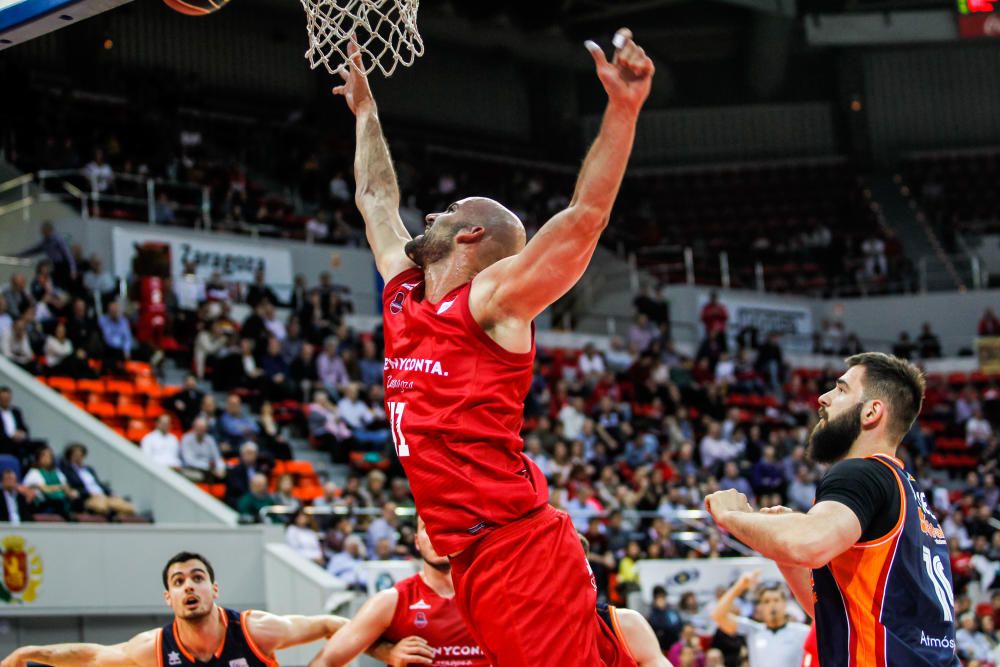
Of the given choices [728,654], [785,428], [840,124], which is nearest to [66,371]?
[728,654]

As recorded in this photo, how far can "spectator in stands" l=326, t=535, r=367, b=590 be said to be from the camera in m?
13.7

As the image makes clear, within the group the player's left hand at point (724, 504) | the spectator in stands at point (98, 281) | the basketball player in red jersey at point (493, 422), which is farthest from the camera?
the spectator in stands at point (98, 281)

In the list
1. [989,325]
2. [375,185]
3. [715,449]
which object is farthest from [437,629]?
[989,325]

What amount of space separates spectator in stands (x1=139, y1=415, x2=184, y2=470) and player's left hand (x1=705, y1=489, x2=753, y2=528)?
37.9 ft

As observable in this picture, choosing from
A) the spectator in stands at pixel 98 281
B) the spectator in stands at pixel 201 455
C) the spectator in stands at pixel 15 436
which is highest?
the spectator in stands at pixel 98 281

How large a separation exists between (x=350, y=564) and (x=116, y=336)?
516 cm

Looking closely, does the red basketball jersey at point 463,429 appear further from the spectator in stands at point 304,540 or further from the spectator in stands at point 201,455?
the spectator in stands at point 201,455

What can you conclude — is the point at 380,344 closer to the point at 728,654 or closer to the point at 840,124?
the point at 728,654

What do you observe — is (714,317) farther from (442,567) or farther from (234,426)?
(442,567)

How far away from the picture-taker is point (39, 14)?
5.86 meters

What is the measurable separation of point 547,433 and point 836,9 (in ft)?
55.2

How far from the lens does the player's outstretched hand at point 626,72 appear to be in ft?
12.6

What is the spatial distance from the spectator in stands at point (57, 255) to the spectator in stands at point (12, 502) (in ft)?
17.9

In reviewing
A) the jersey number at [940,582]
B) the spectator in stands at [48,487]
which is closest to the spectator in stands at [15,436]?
the spectator in stands at [48,487]
